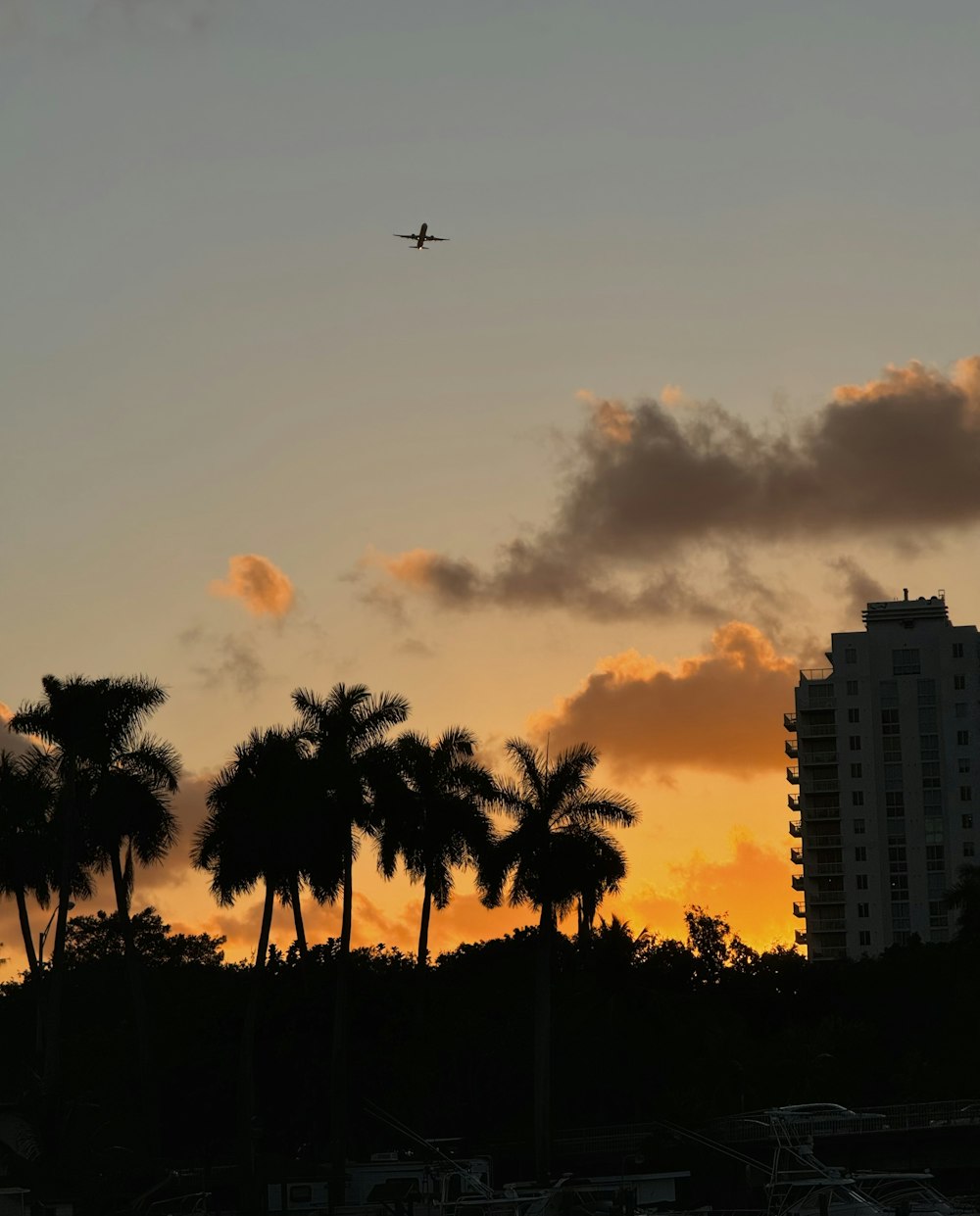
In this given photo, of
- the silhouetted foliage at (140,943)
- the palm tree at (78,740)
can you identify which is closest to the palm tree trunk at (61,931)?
the palm tree at (78,740)

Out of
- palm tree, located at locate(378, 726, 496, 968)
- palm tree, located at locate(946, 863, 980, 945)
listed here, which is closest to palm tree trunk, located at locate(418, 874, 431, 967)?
palm tree, located at locate(378, 726, 496, 968)

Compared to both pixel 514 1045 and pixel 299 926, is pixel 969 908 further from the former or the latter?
pixel 299 926

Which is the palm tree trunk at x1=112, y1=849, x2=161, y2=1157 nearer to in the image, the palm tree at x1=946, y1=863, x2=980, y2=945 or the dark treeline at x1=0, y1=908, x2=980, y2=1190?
the dark treeline at x1=0, y1=908, x2=980, y2=1190

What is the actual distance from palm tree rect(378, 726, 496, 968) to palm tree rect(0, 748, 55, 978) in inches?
686

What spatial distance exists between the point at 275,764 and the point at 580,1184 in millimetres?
24496

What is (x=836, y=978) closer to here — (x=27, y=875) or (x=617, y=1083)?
(x=617, y=1083)

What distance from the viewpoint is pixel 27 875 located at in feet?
335

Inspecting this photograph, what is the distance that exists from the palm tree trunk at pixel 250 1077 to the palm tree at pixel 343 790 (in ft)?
10.2

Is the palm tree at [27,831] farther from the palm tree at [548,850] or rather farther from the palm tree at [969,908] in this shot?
the palm tree at [969,908]

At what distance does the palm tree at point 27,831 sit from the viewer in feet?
332

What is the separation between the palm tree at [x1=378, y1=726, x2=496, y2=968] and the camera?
326ft

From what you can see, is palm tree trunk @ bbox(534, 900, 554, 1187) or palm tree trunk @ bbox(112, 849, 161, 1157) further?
palm tree trunk @ bbox(112, 849, 161, 1157)

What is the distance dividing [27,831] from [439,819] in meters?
20.9

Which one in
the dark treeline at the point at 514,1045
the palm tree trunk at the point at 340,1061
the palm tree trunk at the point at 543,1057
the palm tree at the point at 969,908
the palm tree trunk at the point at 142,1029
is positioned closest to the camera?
the palm tree trunk at the point at 340,1061
